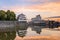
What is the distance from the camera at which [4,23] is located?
15.7 meters

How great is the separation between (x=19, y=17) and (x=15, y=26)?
5.44 feet

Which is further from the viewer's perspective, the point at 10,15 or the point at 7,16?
the point at 7,16

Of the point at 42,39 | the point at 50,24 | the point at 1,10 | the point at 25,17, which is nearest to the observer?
the point at 42,39

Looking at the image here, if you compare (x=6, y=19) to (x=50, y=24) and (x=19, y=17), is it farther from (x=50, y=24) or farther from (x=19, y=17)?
(x=50, y=24)

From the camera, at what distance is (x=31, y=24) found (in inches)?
624

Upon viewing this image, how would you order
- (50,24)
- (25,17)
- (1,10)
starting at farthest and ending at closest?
1. (50,24)
2. (1,10)
3. (25,17)

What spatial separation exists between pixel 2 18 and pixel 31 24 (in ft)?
6.27

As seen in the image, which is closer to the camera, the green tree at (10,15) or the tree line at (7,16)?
the green tree at (10,15)

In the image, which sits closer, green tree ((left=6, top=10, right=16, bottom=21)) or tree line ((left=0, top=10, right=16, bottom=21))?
green tree ((left=6, top=10, right=16, bottom=21))

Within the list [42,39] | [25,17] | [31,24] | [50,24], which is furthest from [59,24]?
[42,39]

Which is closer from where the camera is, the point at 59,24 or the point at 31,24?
the point at 31,24

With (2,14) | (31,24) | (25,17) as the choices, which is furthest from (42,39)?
(2,14)

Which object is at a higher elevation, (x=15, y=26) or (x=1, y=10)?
(x=1, y=10)

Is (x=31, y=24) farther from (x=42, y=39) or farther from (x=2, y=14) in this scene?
(x=42, y=39)
